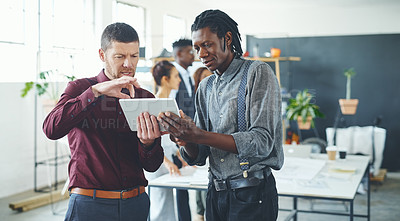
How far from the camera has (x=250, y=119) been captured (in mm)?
1562

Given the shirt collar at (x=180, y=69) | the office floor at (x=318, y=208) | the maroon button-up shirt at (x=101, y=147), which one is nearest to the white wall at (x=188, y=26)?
the office floor at (x=318, y=208)

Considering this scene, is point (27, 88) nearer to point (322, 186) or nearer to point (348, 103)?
point (322, 186)

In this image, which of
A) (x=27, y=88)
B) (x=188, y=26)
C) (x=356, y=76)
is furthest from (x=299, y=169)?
(x=188, y=26)

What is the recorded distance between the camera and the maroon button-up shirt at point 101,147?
162 cm

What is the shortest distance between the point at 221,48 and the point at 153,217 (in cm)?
189

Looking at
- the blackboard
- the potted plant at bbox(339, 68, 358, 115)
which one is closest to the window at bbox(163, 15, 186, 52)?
the blackboard

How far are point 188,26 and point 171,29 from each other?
70cm

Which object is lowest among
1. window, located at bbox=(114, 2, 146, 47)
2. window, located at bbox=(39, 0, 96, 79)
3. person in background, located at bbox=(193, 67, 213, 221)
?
person in background, located at bbox=(193, 67, 213, 221)

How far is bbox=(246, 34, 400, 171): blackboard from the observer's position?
8023 mm

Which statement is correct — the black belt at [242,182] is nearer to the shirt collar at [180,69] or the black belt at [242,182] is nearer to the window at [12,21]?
the shirt collar at [180,69]

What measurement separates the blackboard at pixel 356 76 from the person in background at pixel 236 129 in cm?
638

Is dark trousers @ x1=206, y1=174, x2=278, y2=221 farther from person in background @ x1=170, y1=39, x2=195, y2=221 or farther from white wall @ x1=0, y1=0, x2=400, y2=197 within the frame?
white wall @ x1=0, y1=0, x2=400, y2=197

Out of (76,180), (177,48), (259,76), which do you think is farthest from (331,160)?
(76,180)

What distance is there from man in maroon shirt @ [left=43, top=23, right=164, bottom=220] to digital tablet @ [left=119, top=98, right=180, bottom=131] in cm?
13
